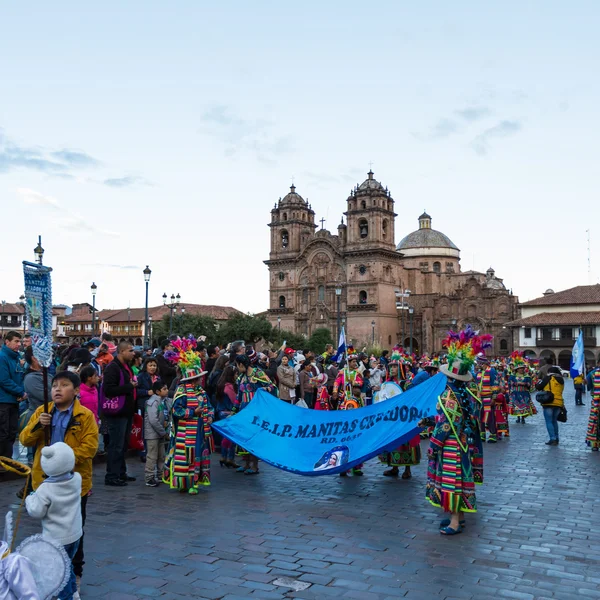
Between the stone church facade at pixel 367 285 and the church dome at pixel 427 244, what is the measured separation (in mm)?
3921

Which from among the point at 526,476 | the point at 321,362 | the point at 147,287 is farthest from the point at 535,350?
the point at 526,476

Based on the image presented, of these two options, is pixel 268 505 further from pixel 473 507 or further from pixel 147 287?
pixel 147 287

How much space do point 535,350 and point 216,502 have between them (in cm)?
6595

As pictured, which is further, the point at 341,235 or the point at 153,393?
the point at 341,235

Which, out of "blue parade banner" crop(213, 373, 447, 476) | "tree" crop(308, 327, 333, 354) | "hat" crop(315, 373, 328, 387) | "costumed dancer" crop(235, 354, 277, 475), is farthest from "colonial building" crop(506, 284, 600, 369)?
"blue parade banner" crop(213, 373, 447, 476)

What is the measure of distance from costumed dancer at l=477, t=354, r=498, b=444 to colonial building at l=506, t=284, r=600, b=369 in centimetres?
5361

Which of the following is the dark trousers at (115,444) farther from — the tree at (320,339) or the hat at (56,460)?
the tree at (320,339)

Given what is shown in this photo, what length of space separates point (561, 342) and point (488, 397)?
57007 mm

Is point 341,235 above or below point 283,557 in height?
above

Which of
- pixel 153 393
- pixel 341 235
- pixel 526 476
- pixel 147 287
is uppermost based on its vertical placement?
pixel 341 235

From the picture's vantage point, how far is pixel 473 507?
7414 millimetres

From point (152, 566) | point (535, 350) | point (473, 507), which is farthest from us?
point (535, 350)

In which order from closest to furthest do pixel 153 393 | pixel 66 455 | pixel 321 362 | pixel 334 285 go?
pixel 66 455
pixel 153 393
pixel 321 362
pixel 334 285

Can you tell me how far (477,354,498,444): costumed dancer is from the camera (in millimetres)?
14859
